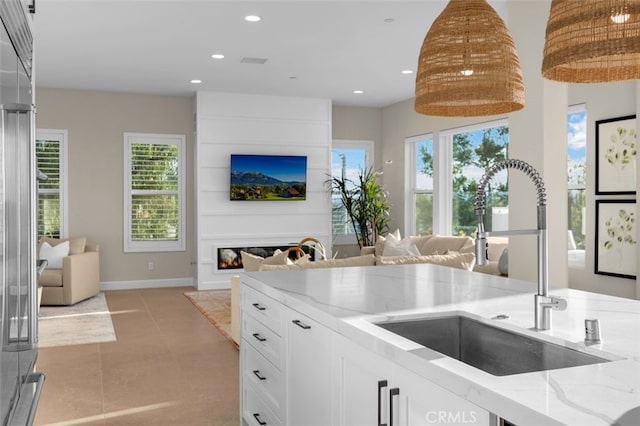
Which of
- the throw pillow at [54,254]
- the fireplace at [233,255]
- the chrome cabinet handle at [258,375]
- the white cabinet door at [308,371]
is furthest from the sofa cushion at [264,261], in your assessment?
the fireplace at [233,255]

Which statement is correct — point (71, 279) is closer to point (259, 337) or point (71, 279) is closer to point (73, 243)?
point (73, 243)

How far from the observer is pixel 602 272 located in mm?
5477

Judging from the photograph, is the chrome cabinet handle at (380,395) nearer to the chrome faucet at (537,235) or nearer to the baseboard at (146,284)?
the chrome faucet at (537,235)

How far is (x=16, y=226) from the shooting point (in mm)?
1429

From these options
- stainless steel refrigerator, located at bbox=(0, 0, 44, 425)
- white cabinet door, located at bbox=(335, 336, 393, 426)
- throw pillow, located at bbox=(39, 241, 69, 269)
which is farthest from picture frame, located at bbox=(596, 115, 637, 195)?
throw pillow, located at bbox=(39, 241, 69, 269)

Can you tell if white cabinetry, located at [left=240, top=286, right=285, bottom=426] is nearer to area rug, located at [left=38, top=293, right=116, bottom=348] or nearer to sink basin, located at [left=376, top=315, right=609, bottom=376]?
sink basin, located at [left=376, top=315, right=609, bottom=376]

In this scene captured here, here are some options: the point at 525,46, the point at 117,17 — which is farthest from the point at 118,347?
the point at 525,46

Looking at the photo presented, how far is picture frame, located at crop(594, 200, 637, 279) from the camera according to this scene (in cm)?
520

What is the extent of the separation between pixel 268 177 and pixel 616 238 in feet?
16.4

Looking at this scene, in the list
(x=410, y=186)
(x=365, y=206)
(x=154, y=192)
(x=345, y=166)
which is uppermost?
(x=345, y=166)

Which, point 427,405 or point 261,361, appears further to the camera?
point 261,361

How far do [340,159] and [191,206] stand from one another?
2.55 meters

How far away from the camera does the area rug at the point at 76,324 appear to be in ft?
18.0

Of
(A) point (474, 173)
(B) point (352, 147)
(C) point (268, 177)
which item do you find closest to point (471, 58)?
(A) point (474, 173)
